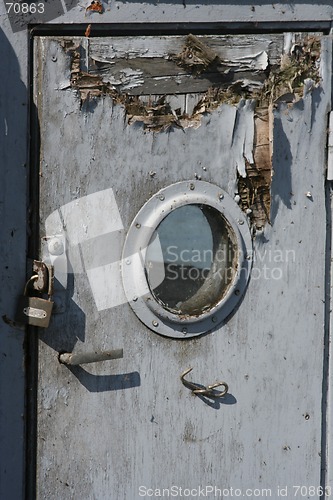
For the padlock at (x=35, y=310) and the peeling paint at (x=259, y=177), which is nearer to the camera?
the padlock at (x=35, y=310)

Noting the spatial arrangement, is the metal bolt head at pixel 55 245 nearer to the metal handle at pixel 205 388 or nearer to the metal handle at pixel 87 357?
the metal handle at pixel 87 357

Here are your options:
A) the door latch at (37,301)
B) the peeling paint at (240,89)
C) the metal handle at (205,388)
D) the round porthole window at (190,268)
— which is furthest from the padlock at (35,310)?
the peeling paint at (240,89)

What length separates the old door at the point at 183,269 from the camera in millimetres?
2062

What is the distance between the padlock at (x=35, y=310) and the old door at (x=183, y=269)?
5 cm

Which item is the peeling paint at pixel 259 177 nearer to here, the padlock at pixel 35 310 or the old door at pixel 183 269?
the old door at pixel 183 269

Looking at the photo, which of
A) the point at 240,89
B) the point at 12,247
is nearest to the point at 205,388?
the point at 12,247

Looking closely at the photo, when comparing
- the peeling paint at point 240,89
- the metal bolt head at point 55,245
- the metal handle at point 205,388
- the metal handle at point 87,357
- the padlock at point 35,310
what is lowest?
the metal handle at point 205,388

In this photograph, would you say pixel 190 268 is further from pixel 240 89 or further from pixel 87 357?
pixel 240 89

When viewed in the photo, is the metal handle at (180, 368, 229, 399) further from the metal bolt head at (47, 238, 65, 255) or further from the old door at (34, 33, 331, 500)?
the metal bolt head at (47, 238, 65, 255)

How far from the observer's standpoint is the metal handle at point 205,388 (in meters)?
2.16

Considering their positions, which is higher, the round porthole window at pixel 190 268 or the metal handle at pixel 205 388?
the round porthole window at pixel 190 268

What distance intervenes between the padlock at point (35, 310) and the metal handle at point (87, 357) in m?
0.10

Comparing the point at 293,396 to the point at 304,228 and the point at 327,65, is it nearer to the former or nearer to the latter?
the point at 304,228

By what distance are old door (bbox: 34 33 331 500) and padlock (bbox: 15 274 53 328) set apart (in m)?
0.05
